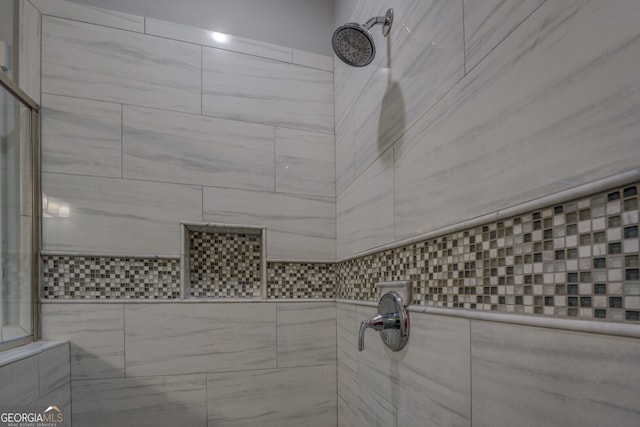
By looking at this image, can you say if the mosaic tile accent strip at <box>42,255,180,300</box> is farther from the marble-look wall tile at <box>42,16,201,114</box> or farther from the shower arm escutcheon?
the shower arm escutcheon

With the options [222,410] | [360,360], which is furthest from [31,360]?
[360,360]

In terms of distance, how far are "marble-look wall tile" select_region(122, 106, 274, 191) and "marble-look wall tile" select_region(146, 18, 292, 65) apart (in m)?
0.36

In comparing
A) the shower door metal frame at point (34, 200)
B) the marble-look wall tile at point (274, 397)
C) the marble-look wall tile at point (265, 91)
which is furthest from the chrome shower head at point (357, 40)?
the marble-look wall tile at point (274, 397)

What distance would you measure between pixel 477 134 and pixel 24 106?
1.68 meters

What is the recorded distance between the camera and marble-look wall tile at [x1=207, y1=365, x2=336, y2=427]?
1592mm

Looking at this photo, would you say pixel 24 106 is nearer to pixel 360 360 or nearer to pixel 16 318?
pixel 16 318

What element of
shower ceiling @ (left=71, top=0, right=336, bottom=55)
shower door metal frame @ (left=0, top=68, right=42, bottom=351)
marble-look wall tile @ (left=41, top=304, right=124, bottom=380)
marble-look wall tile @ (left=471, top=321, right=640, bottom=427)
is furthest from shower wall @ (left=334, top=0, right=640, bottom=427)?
shower door metal frame @ (left=0, top=68, right=42, bottom=351)

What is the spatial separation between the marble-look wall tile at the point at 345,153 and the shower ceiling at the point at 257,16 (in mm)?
466

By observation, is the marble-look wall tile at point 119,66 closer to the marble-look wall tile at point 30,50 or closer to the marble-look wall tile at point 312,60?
the marble-look wall tile at point 30,50

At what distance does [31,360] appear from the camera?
1.22 metres

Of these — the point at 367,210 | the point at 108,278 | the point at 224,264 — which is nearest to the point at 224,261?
the point at 224,264

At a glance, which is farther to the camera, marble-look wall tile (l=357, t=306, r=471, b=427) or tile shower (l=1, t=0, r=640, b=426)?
marble-look wall tile (l=357, t=306, r=471, b=427)

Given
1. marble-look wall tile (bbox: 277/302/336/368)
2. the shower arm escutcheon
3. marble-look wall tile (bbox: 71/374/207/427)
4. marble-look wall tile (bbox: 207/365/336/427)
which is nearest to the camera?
the shower arm escutcheon

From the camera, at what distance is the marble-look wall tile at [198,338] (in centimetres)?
153
